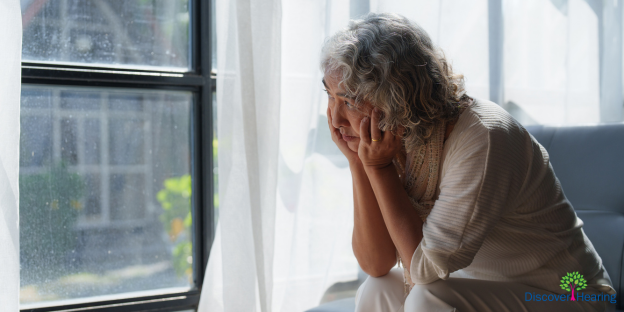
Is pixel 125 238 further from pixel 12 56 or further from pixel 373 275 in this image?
pixel 373 275

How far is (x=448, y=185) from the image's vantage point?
90 cm

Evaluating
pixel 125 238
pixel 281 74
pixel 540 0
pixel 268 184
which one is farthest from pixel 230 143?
pixel 540 0

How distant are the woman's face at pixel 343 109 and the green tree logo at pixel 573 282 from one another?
53 centimetres

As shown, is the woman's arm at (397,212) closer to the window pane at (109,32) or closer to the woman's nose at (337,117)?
the woman's nose at (337,117)

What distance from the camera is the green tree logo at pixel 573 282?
0.91m

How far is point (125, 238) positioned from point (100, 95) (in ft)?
1.65

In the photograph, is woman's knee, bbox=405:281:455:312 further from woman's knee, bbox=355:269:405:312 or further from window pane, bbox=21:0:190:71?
window pane, bbox=21:0:190:71

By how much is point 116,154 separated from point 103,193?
0.14m

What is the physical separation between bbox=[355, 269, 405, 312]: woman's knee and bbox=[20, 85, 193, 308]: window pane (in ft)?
2.62

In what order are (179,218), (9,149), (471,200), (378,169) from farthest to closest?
(179,218)
(9,149)
(378,169)
(471,200)

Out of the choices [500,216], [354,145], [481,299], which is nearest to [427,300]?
[481,299]

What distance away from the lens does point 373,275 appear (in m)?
1.17

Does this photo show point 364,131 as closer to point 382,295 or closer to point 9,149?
point 382,295

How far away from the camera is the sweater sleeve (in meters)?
0.84
